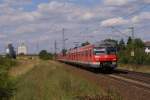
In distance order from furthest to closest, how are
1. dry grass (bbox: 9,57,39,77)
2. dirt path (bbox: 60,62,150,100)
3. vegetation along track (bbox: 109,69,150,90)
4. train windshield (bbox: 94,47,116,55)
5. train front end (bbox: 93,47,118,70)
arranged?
dry grass (bbox: 9,57,39,77), train windshield (bbox: 94,47,116,55), train front end (bbox: 93,47,118,70), vegetation along track (bbox: 109,69,150,90), dirt path (bbox: 60,62,150,100)

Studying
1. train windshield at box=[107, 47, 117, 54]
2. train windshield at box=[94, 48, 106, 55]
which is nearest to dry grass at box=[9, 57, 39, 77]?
train windshield at box=[94, 48, 106, 55]

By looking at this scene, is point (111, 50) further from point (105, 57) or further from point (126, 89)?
point (126, 89)

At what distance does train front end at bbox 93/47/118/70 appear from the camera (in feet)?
151

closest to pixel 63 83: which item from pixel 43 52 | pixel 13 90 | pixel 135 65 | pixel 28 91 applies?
pixel 13 90

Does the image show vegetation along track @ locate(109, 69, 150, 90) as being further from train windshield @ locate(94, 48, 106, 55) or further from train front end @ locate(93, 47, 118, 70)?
train windshield @ locate(94, 48, 106, 55)

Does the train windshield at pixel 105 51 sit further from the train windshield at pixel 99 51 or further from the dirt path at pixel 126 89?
the dirt path at pixel 126 89

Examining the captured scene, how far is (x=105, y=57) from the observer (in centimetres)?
4622

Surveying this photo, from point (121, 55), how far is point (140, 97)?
52.0m

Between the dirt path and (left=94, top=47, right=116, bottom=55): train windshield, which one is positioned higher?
(left=94, top=47, right=116, bottom=55): train windshield

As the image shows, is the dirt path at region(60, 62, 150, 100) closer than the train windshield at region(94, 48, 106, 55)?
Yes

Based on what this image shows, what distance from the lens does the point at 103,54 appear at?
46.5 metres

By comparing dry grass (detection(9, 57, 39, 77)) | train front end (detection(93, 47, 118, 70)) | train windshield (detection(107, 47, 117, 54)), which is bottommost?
dry grass (detection(9, 57, 39, 77))

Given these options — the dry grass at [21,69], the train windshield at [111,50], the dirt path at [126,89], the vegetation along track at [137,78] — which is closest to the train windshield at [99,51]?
the train windshield at [111,50]

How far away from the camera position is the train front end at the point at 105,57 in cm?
4616
